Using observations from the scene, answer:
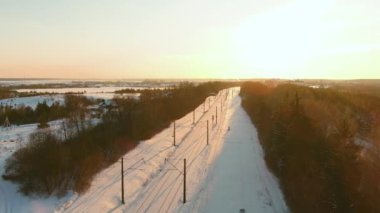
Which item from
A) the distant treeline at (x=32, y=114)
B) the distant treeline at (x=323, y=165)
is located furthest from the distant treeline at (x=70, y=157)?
the distant treeline at (x=32, y=114)

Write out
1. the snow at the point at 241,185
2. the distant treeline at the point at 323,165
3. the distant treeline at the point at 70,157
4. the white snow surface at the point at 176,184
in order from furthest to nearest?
the distant treeline at the point at 70,157
the snow at the point at 241,185
the white snow surface at the point at 176,184
the distant treeline at the point at 323,165

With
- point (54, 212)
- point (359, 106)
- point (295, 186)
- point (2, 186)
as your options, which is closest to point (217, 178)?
point (295, 186)

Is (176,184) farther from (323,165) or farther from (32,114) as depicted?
(32,114)

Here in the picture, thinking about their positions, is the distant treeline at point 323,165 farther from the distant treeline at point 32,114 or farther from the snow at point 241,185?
the distant treeline at point 32,114

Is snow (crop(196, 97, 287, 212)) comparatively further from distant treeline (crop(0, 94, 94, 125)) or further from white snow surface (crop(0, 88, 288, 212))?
distant treeline (crop(0, 94, 94, 125))

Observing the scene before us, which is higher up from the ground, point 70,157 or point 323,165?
point 323,165

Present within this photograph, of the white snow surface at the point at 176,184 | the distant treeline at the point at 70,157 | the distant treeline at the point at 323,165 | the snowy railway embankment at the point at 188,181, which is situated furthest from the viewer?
the distant treeline at the point at 70,157

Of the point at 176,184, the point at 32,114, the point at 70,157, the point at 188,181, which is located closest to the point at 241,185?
the point at 188,181

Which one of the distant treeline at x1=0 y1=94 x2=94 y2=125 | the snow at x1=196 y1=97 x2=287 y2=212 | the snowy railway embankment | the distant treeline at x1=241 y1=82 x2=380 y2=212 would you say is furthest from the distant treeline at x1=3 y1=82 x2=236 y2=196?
the distant treeline at x1=0 y1=94 x2=94 y2=125
